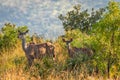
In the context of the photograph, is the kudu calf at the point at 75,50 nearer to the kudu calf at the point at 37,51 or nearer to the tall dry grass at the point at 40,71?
the tall dry grass at the point at 40,71

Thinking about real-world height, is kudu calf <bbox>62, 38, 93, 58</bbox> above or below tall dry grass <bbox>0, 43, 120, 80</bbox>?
above

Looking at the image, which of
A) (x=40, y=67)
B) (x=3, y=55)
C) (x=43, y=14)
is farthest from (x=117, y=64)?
(x=43, y=14)

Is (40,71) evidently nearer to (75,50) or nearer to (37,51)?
(37,51)

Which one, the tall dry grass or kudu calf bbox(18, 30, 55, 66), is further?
kudu calf bbox(18, 30, 55, 66)

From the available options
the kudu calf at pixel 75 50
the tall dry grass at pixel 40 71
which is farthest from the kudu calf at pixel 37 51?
the kudu calf at pixel 75 50

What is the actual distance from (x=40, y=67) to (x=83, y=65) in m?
1.64

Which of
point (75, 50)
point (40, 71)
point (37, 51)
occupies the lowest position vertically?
point (40, 71)

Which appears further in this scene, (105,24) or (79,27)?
(79,27)

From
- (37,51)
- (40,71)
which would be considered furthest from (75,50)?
(40,71)

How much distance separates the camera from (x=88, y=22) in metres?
29.1

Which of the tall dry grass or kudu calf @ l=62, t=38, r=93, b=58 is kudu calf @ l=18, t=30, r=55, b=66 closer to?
the tall dry grass

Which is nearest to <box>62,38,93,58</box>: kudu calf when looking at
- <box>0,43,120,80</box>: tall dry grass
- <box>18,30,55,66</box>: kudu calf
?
<box>0,43,120,80</box>: tall dry grass

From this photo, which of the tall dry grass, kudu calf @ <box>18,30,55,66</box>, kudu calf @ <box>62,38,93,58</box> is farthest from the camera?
kudu calf @ <box>62,38,93,58</box>

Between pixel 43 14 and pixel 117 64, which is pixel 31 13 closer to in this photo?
pixel 43 14
